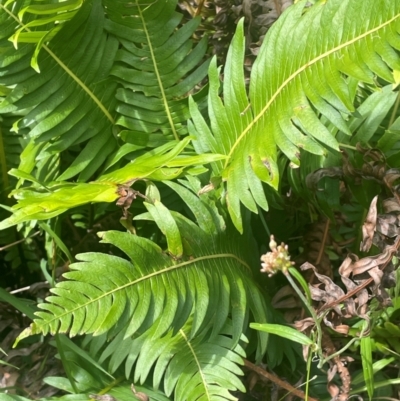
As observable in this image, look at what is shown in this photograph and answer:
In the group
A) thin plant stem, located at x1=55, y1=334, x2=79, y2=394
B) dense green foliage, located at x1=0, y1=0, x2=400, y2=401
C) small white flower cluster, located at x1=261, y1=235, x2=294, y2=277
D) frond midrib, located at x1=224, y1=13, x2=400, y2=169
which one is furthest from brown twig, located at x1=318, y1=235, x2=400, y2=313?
thin plant stem, located at x1=55, y1=334, x2=79, y2=394

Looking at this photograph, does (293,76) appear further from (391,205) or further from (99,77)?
(99,77)

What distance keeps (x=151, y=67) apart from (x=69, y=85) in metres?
0.16

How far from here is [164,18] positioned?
3.59 feet

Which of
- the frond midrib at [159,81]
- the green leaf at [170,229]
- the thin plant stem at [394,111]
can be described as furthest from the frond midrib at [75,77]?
the thin plant stem at [394,111]

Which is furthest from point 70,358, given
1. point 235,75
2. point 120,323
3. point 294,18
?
point 294,18

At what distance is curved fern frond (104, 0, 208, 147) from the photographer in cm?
108

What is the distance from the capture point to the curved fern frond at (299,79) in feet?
2.59

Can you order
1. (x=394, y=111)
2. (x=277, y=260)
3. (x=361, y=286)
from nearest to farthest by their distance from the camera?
(x=277, y=260), (x=361, y=286), (x=394, y=111)

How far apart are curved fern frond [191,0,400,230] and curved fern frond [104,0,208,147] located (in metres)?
0.17

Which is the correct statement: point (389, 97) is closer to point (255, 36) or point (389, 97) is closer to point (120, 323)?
point (255, 36)

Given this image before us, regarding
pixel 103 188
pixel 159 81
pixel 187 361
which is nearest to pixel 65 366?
pixel 187 361

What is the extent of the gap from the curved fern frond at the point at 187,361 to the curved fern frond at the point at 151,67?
1.24ft

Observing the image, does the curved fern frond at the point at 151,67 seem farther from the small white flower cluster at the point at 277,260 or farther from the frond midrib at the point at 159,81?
the small white flower cluster at the point at 277,260

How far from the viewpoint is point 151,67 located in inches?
43.8
